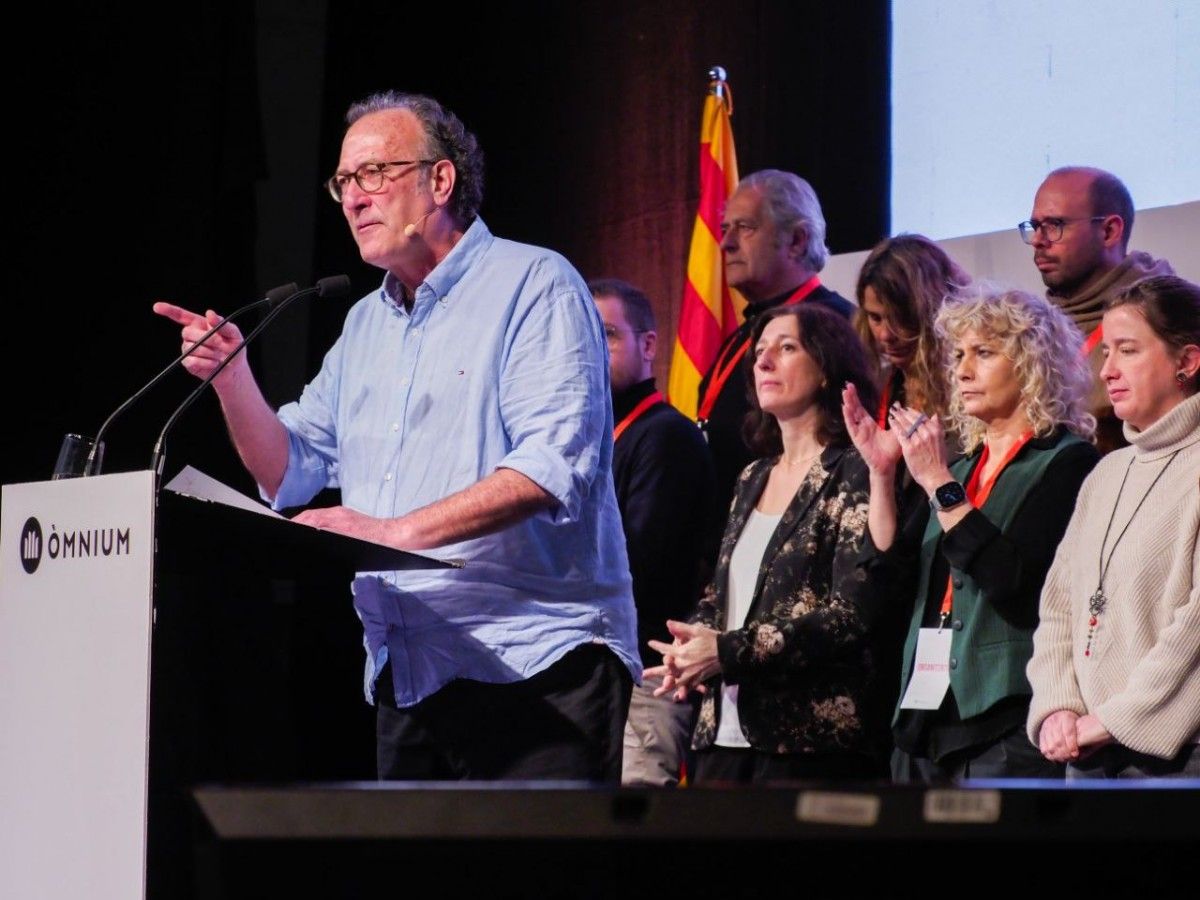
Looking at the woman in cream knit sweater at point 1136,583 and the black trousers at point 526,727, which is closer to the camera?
the black trousers at point 526,727

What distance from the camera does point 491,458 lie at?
8.04 ft

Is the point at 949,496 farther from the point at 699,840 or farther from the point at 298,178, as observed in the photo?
the point at 298,178

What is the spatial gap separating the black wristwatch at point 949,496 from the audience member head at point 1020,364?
0.25 m

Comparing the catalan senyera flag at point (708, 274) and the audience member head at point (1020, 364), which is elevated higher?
the catalan senyera flag at point (708, 274)

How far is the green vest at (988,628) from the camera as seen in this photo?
9.89ft

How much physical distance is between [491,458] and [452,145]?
602 millimetres

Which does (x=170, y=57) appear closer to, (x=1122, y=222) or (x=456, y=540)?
(x=1122, y=222)

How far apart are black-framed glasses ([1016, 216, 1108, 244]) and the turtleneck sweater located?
896mm

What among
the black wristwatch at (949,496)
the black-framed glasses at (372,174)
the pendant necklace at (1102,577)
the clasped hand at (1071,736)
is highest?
the black-framed glasses at (372,174)

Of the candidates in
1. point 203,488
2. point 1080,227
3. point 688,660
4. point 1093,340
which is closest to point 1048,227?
point 1080,227

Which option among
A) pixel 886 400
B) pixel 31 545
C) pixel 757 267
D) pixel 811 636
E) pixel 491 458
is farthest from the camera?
pixel 757 267

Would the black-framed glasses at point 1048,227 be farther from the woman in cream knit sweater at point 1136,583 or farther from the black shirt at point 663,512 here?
the black shirt at point 663,512

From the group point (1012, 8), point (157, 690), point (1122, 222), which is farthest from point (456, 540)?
point (1012, 8)

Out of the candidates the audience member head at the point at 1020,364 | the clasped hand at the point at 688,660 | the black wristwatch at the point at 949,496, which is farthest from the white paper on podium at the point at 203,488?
the audience member head at the point at 1020,364
